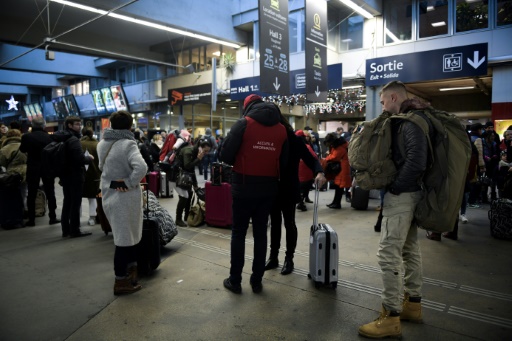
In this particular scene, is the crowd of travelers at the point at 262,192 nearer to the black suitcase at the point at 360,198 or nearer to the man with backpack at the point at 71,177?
the man with backpack at the point at 71,177

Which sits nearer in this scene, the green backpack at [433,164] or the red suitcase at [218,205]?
the green backpack at [433,164]

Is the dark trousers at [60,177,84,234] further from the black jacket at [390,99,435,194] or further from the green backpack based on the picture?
the black jacket at [390,99,435,194]

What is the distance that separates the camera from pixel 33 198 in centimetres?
620

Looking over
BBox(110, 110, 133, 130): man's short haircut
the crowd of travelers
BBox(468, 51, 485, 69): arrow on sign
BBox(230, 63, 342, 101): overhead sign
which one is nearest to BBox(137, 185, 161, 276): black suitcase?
the crowd of travelers

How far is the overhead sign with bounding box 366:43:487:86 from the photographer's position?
28.4 ft

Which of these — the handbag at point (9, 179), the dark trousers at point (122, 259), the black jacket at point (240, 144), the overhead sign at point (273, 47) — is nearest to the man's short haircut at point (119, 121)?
the black jacket at point (240, 144)

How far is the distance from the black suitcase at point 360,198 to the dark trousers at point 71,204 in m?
5.12

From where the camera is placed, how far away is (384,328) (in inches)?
100

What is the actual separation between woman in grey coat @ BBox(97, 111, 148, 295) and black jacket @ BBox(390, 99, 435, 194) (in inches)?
83.7

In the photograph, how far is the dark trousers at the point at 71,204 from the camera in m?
5.34

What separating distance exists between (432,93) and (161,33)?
12338mm

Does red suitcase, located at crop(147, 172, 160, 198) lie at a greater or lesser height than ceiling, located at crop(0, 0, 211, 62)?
lesser

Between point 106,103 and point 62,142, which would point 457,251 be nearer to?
point 62,142

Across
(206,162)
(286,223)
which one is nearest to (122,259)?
(286,223)
